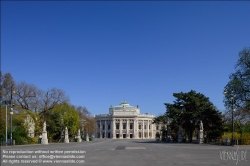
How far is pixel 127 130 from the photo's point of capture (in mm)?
175125

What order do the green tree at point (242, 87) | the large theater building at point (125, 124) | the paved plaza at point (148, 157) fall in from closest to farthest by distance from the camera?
the paved plaza at point (148, 157)
the green tree at point (242, 87)
the large theater building at point (125, 124)

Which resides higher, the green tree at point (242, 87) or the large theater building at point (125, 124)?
the green tree at point (242, 87)

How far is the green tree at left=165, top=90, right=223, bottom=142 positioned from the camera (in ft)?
178

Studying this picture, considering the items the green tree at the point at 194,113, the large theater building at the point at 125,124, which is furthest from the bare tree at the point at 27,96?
the large theater building at the point at 125,124

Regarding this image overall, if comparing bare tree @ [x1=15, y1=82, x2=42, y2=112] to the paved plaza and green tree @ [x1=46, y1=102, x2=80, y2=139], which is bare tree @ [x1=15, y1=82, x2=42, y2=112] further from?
the paved plaza

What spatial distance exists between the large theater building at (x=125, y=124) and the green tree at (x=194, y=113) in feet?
366

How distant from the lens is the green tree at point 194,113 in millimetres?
54406

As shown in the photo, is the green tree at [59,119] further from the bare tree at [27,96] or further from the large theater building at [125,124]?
the large theater building at [125,124]

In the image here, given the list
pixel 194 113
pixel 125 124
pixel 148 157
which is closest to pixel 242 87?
pixel 194 113

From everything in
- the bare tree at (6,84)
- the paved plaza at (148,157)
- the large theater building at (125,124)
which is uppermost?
the bare tree at (6,84)

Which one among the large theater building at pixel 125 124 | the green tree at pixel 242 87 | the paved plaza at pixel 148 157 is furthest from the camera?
the large theater building at pixel 125 124

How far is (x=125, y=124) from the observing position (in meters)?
178

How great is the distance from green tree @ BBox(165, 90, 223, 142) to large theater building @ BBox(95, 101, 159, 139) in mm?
111662

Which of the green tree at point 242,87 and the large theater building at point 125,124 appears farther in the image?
the large theater building at point 125,124
